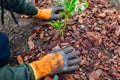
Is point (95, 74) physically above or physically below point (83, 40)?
below

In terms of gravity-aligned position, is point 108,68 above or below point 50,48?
below

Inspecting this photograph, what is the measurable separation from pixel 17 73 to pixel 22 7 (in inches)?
29.1

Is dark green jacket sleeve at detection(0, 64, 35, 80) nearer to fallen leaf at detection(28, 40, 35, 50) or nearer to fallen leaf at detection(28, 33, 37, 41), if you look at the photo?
fallen leaf at detection(28, 40, 35, 50)

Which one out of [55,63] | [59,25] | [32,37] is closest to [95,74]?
[55,63]

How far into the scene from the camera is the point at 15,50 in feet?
8.48

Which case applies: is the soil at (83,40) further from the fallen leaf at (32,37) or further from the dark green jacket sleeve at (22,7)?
the dark green jacket sleeve at (22,7)

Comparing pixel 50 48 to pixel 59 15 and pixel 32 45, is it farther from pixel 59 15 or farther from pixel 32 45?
pixel 59 15

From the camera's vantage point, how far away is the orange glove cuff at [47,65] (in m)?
2.25

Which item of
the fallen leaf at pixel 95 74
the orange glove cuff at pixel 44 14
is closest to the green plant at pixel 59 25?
the orange glove cuff at pixel 44 14

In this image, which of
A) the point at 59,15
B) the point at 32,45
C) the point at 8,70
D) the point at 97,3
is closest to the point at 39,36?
the point at 32,45

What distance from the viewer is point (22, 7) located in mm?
2645

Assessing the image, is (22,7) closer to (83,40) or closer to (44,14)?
(44,14)

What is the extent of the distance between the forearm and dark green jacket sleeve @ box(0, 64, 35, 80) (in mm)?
629

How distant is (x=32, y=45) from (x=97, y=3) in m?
0.97
